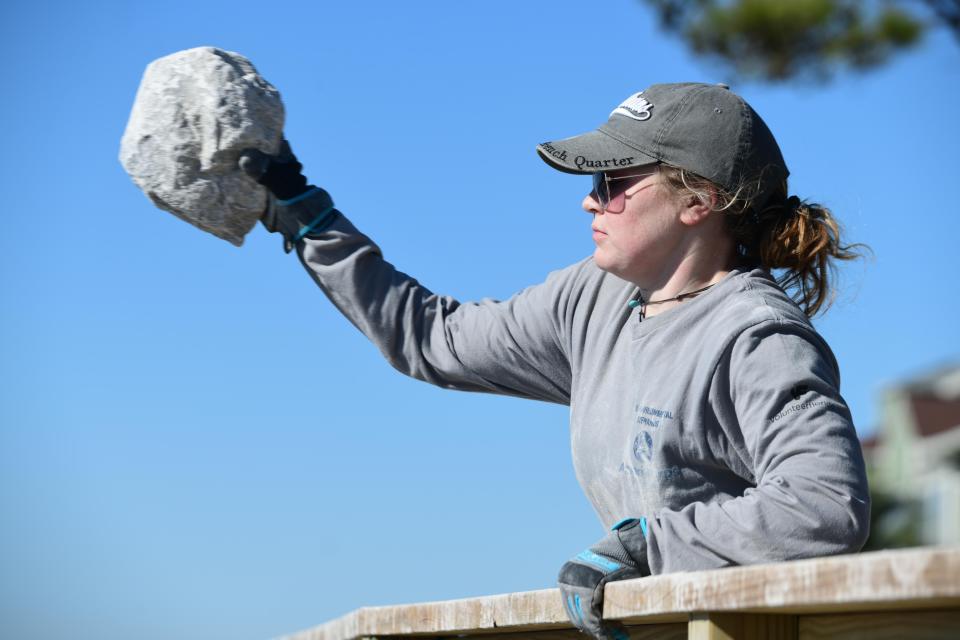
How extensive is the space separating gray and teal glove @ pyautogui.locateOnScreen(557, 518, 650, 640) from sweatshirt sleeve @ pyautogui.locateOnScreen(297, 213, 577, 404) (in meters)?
0.85

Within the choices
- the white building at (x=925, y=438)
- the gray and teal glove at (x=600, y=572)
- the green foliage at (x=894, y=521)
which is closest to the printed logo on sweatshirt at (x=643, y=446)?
the gray and teal glove at (x=600, y=572)

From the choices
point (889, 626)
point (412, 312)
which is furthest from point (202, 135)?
point (889, 626)

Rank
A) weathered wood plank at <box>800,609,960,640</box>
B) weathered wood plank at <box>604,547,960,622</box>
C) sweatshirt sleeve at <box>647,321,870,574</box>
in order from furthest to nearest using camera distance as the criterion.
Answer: sweatshirt sleeve at <box>647,321,870,574</box>
weathered wood plank at <box>800,609,960,640</box>
weathered wood plank at <box>604,547,960,622</box>

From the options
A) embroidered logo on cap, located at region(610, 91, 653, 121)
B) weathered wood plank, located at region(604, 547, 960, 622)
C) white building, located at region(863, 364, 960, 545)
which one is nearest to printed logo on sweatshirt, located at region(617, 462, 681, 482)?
weathered wood plank, located at region(604, 547, 960, 622)

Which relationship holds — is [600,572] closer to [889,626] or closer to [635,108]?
[889,626]

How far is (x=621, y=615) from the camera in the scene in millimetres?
1793

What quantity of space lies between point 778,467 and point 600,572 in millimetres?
376

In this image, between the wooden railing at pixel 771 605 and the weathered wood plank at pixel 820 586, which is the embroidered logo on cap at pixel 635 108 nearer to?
the wooden railing at pixel 771 605

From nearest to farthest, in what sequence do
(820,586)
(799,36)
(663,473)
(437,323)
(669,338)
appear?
(820,586) < (663,473) < (669,338) < (437,323) < (799,36)

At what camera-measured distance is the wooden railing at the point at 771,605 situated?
128 centimetres

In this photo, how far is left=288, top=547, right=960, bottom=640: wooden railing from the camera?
1.28m

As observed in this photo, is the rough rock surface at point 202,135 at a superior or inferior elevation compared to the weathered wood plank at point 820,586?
superior

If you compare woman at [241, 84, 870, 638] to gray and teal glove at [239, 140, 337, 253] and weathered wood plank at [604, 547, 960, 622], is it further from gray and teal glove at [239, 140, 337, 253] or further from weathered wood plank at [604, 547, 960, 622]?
weathered wood plank at [604, 547, 960, 622]

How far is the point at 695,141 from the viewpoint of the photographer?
255cm
